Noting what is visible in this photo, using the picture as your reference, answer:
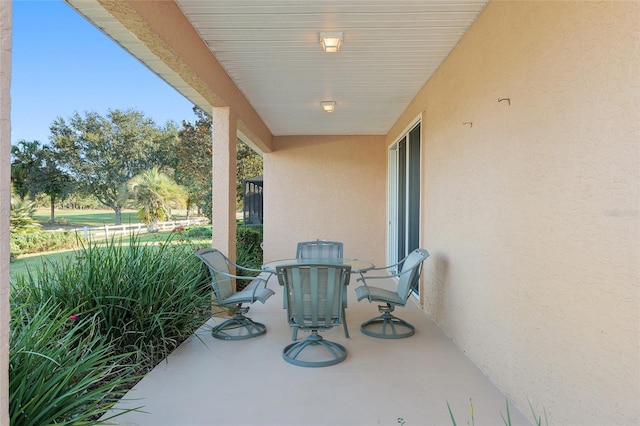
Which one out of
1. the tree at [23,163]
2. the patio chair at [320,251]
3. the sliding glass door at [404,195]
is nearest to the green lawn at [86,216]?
the tree at [23,163]

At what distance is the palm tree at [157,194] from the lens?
16188 millimetres

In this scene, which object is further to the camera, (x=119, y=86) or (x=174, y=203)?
(x=119, y=86)

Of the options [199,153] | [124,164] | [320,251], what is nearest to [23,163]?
[124,164]

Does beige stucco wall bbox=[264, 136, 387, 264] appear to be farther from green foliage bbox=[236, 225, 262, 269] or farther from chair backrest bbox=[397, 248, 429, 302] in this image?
chair backrest bbox=[397, 248, 429, 302]

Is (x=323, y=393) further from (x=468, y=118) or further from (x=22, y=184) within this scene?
(x=22, y=184)

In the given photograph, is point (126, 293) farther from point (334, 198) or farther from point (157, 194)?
point (157, 194)

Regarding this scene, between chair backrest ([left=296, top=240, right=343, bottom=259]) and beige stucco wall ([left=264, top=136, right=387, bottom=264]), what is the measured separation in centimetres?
322

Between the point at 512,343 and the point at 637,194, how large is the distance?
1.44m

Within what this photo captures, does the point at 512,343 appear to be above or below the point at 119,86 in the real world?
below

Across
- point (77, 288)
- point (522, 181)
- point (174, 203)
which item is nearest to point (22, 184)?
point (174, 203)

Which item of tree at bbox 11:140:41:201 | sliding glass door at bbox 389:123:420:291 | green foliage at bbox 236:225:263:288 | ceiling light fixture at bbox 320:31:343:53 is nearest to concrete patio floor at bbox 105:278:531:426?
sliding glass door at bbox 389:123:420:291

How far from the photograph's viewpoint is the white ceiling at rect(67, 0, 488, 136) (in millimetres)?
3141

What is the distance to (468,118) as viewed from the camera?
11.5 ft

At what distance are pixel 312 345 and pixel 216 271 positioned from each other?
122cm
